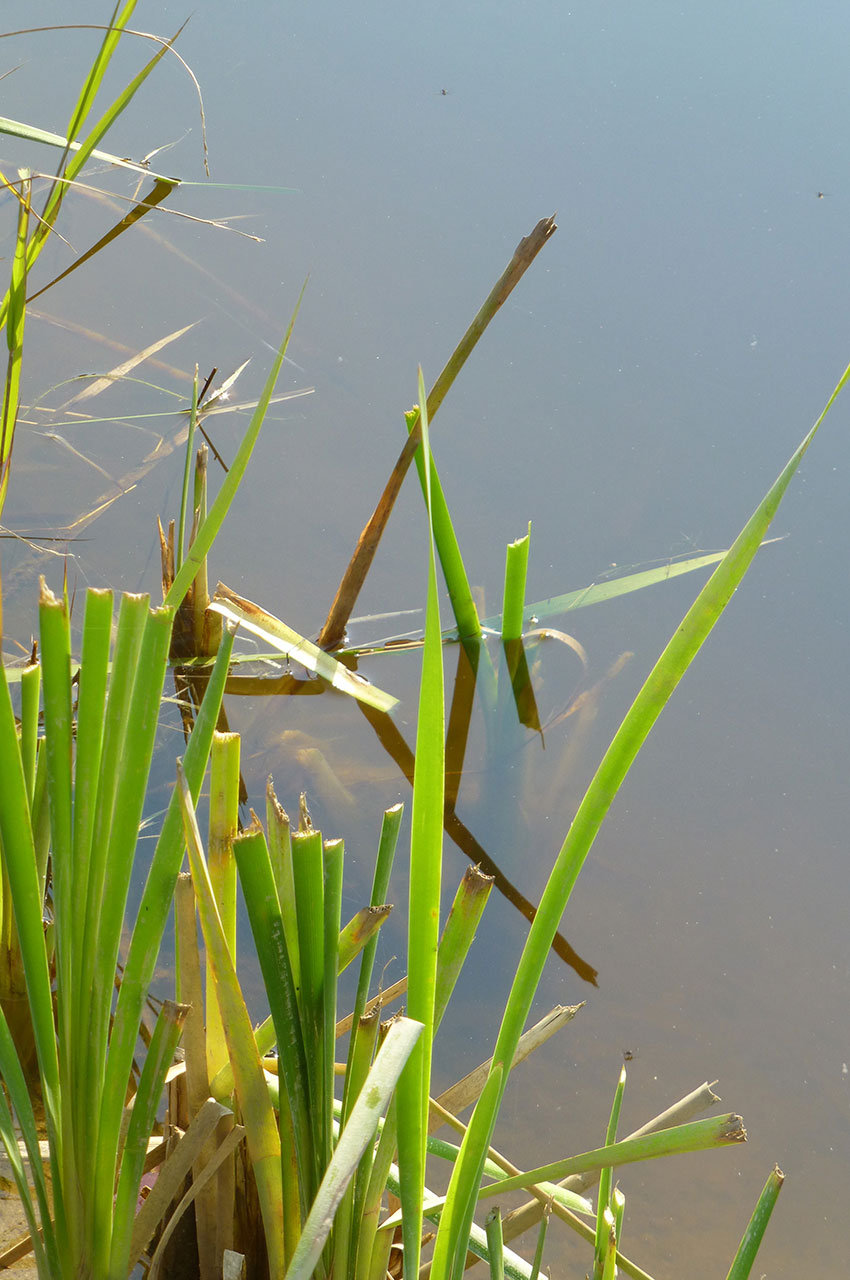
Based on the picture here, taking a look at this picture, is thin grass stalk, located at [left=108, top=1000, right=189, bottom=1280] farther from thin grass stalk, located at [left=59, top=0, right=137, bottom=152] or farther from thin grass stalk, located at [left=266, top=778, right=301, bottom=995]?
thin grass stalk, located at [left=59, top=0, right=137, bottom=152]

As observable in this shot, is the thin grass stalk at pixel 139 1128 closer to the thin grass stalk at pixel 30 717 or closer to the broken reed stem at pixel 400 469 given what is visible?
the thin grass stalk at pixel 30 717

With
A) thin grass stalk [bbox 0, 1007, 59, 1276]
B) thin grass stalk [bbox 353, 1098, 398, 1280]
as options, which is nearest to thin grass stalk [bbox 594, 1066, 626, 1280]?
thin grass stalk [bbox 353, 1098, 398, 1280]

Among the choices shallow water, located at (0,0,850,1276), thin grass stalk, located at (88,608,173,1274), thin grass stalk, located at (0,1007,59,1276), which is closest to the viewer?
thin grass stalk, located at (88,608,173,1274)

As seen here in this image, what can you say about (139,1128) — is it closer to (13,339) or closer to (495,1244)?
(495,1244)

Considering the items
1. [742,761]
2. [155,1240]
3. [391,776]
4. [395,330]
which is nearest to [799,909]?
[742,761]

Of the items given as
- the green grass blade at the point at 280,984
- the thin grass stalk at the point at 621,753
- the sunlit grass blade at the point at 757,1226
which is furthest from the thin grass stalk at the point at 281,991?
the sunlit grass blade at the point at 757,1226

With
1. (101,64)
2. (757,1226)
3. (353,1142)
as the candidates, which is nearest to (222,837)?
(353,1142)

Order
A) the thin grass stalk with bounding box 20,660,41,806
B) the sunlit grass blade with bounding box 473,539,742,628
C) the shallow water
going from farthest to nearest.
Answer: the sunlit grass blade with bounding box 473,539,742,628 → the shallow water → the thin grass stalk with bounding box 20,660,41,806
